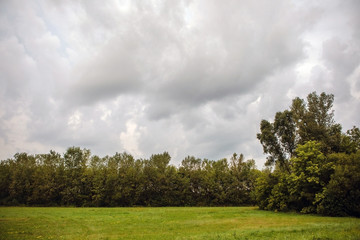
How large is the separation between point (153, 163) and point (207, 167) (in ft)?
85.8

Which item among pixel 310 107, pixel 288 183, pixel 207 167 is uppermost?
pixel 310 107

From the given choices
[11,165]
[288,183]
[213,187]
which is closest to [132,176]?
[213,187]

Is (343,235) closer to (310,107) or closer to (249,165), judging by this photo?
(310,107)

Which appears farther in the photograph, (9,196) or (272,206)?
Answer: (9,196)

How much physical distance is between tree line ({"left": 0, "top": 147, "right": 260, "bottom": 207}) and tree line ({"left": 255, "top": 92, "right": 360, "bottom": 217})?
70.8ft

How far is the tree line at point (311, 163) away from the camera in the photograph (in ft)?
115

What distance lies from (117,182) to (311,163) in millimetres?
65950

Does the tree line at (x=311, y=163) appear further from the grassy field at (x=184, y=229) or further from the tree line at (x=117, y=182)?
the tree line at (x=117, y=182)

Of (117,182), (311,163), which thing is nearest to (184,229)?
(311,163)

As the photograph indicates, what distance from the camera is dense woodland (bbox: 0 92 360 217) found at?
38.8 meters

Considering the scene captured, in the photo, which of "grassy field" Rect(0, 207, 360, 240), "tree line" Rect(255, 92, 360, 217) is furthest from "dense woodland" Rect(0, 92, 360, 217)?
"grassy field" Rect(0, 207, 360, 240)

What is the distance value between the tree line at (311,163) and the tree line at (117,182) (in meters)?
21.6

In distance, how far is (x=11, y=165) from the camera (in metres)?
91.9

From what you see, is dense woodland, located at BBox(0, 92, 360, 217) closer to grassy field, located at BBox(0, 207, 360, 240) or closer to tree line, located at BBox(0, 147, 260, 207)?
tree line, located at BBox(0, 147, 260, 207)
